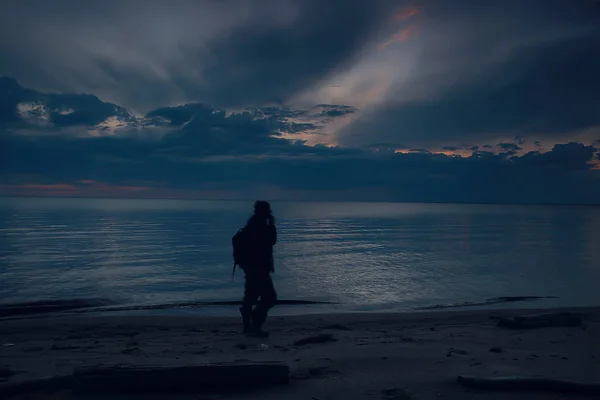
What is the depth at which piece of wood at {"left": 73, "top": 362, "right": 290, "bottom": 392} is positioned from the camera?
5.53 metres

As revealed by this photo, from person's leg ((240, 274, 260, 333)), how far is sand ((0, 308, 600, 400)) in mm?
409

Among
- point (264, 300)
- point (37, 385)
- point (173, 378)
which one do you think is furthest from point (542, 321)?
point (37, 385)

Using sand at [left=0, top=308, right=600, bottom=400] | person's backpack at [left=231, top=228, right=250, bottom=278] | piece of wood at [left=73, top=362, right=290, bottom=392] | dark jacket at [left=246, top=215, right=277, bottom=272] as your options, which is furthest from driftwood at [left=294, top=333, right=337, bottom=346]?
piece of wood at [left=73, top=362, right=290, bottom=392]

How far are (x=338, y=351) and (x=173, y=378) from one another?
3631mm

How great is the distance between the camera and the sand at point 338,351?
6078 millimetres

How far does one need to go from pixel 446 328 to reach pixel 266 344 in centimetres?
496

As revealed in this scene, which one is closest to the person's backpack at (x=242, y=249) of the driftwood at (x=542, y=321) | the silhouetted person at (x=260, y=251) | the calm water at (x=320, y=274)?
the silhouetted person at (x=260, y=251)

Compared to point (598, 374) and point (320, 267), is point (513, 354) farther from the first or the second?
point (320, 267)

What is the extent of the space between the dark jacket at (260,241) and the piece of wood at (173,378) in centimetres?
359

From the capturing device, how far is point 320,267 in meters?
27.2

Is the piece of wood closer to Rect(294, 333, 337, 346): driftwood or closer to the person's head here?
Rect(294, 333, 337, 346): driftwood

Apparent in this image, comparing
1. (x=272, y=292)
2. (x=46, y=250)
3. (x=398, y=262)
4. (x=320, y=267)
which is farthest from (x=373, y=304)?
(x=46, y=250)

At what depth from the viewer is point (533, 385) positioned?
5793 mm

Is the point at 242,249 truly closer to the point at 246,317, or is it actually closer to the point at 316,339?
the point at 246,317
